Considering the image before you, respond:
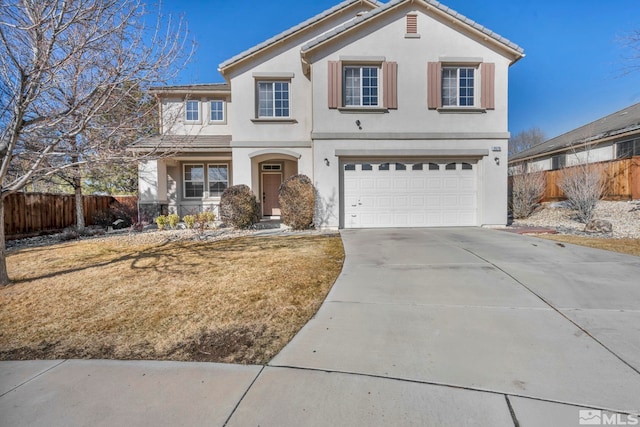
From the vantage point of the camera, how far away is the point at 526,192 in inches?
550

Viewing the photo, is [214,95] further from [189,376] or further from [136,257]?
[189,376]

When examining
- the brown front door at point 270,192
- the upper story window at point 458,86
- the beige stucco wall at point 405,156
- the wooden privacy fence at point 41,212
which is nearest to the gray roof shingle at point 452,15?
the upper story window at point 458,86

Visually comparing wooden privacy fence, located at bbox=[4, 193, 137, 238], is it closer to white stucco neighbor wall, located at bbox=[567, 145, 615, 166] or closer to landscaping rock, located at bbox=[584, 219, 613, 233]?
landscaping rock, located at bbox=[584, 219, 613, 233]

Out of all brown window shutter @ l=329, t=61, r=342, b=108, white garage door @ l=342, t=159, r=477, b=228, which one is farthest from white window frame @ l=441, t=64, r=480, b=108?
brown window shutter @ l=329, t=61, r=342, b=108

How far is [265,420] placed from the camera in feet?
7.19

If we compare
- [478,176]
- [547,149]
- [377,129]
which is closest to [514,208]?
[478,176]

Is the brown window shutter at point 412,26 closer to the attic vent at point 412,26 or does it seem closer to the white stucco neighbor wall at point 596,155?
the attic vent at point 412,26

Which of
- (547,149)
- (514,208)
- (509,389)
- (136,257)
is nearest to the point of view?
(509,389)

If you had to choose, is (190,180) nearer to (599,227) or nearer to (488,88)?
(488,88)

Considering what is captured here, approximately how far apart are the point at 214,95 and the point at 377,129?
7844mm

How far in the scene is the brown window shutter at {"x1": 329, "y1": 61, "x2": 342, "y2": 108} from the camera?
11320 millimetres

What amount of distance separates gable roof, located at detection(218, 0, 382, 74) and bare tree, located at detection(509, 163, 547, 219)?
399 inches

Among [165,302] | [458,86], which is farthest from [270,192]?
[165,302]

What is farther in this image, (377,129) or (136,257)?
(377,129)
